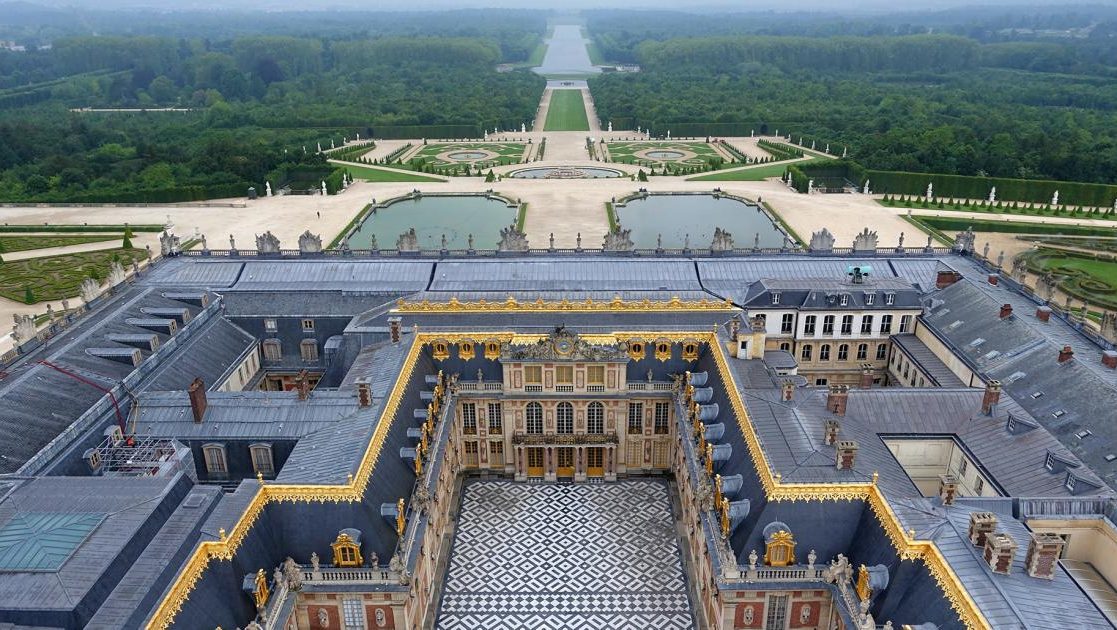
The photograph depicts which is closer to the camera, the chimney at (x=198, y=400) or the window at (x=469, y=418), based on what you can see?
the chimney at (x=198, y=400)

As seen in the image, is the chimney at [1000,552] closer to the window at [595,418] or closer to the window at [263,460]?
the window at [595,418]

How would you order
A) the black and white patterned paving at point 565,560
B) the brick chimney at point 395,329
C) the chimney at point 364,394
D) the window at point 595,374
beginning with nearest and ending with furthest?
the black and white patterned paving at point 565,560 < the chimney at point 364,394 < the brick chimney at point 395,329 < the window at point 595,374

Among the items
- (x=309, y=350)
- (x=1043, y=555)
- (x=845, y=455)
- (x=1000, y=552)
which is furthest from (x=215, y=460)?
(x=1043, y=555)

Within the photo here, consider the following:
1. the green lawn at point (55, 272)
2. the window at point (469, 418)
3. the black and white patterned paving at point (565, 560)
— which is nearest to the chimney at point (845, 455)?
the black and white patterned paving at point (565, 560)

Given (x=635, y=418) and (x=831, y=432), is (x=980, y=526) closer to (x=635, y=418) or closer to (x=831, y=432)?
(x=831, y=432)

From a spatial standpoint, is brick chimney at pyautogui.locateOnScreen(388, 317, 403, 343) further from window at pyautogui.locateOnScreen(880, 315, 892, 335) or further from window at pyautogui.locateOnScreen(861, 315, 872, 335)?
window at pyautogui.locateOnScreen(880, 315, 892, 335)

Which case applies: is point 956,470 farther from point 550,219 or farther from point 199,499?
point 550,219
